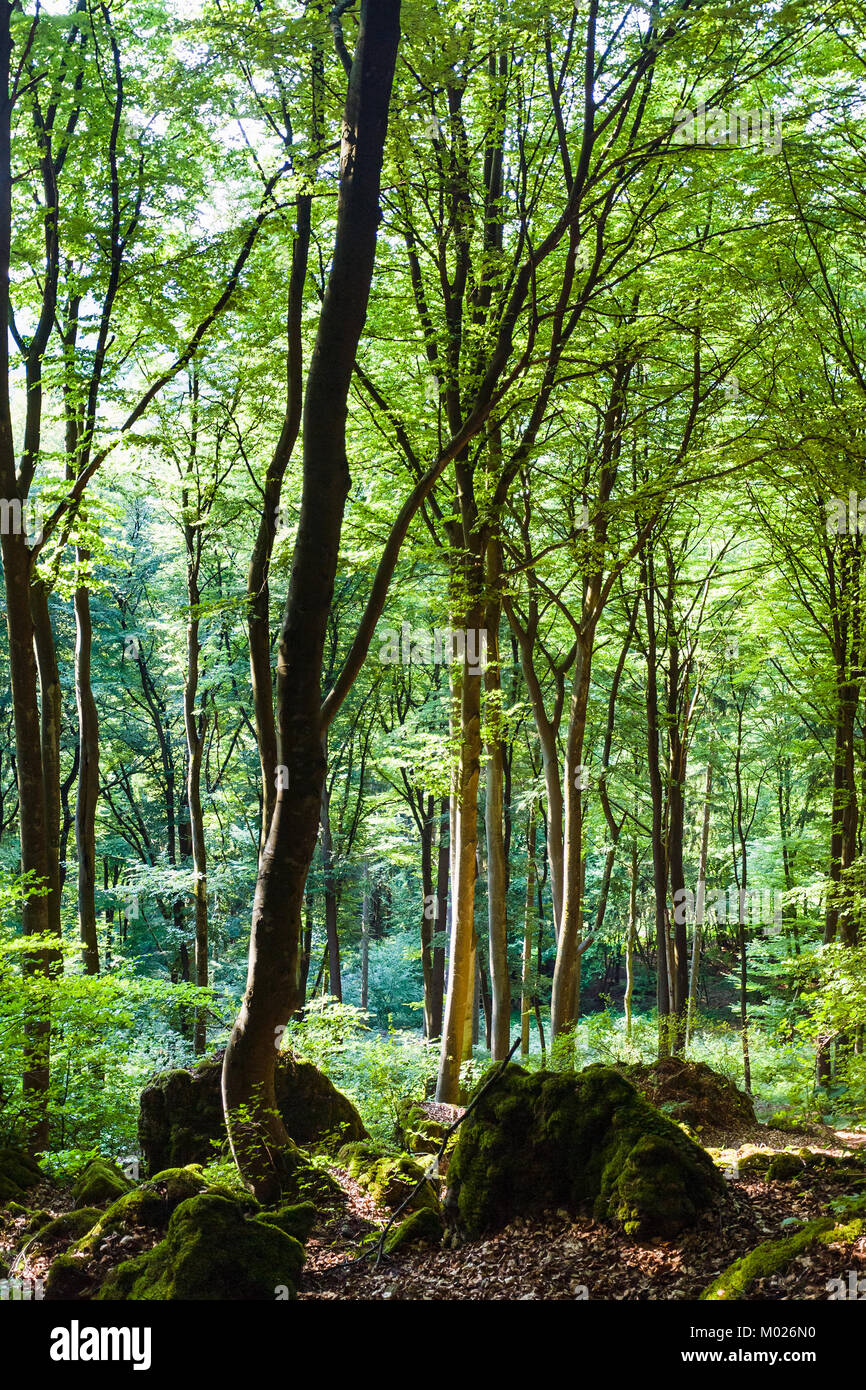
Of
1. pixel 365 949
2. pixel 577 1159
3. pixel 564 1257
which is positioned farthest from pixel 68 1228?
pixel 365 949

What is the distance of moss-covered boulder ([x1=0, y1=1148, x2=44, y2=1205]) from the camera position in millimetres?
6419

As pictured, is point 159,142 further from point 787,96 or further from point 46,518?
point 787,96

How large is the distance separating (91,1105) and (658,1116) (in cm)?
558

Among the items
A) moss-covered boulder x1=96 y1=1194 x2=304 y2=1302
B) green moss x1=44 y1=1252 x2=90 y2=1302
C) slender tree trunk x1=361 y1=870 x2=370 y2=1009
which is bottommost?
slender tree trunk x1=361 y1=870 x2=370 y2=1009

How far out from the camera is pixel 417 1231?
17.8 feet

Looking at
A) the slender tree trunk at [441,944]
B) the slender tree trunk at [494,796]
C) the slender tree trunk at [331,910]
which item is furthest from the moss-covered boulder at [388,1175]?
the slender tree trunk at [331,910]

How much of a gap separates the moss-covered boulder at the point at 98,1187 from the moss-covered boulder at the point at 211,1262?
5.32ft

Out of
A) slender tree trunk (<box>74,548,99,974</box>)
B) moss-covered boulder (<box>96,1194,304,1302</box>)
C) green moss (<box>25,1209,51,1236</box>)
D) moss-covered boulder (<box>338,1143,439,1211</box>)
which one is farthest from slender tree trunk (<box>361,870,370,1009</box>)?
moss-covered boulder (<box>96,1194,304,1302</box>)

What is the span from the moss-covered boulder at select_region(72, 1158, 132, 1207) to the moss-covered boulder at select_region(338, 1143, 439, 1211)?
1641mm

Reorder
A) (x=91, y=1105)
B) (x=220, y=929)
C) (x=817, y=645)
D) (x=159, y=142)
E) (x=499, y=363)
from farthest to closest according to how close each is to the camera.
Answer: (x=220, y=929)
(x=817, y=645)
(x=159, y=142)
(x=91, y=1105)
(x=499, y=363)

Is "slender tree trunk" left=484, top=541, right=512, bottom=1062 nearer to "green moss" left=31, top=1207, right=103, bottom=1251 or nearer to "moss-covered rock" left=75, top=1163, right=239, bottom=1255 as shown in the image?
"moss-covered rock" left=75, top=1163, right=239, bottom=1255

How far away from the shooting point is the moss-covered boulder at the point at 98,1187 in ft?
19.3
